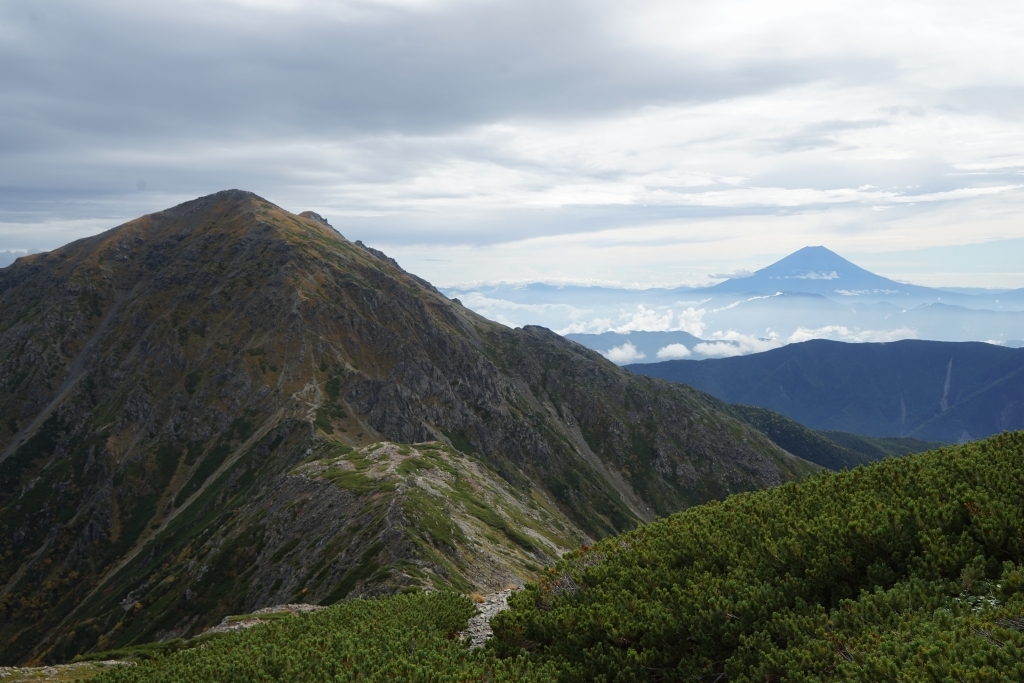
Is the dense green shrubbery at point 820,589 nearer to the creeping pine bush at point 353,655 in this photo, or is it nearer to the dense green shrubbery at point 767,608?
the dense green shrubbery at point 767,608

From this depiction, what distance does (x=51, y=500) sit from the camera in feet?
567

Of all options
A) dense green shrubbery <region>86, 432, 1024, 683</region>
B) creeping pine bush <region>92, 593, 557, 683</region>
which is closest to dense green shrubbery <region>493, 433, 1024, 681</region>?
dense green shrubbery <region>86, 432, 1024, 683</region>

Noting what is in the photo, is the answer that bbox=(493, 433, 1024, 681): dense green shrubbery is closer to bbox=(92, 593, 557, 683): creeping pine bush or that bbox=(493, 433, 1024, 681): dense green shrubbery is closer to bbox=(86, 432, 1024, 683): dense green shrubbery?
bbox=(86, 432, 1024, 683): dense green shrubbery

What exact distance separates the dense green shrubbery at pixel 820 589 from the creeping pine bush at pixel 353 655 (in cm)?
275

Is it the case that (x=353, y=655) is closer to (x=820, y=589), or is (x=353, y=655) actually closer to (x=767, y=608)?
(x=767, y=608)

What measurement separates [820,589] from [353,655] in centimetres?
1770

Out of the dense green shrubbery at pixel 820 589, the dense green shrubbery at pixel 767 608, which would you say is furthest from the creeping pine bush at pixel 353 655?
the dense green shrubbery at pixel 820 589

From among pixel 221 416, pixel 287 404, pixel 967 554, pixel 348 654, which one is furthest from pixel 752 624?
pixel 221 416

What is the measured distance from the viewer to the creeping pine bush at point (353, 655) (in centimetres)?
2078

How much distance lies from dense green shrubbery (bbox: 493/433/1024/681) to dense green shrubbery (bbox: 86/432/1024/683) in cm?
6

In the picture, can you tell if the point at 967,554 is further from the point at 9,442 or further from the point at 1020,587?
the point at 9,442

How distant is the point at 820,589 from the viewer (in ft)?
70.1

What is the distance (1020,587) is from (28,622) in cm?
18939

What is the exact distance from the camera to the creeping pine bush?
2078 centimetres
